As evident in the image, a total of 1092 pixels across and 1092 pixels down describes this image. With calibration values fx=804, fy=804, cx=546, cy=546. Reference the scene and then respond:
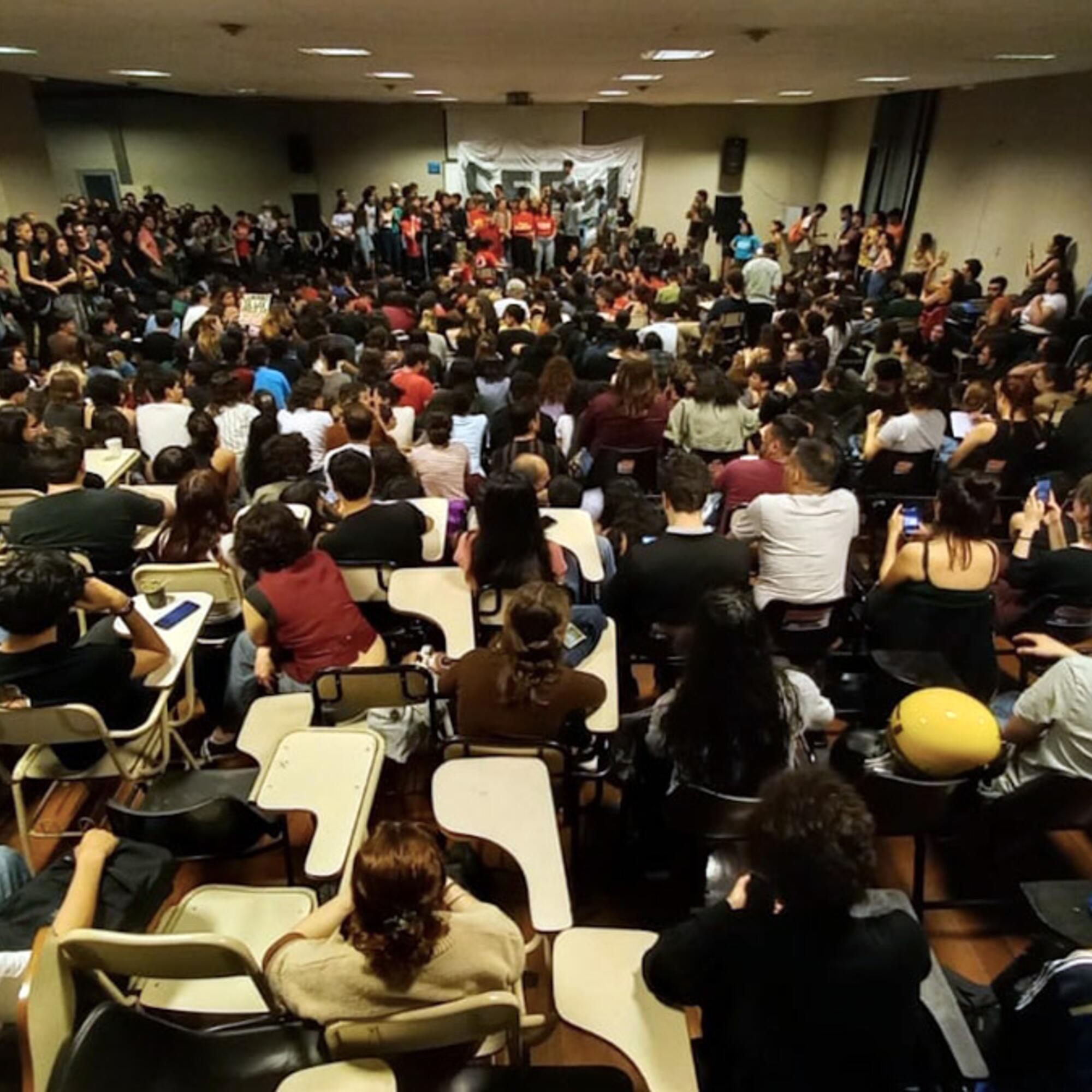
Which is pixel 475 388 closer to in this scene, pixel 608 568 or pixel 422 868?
pixel 608 568

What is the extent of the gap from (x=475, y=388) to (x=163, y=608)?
8.92ft

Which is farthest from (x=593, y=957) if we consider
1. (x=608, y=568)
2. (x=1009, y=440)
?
(x=1009, y=440)

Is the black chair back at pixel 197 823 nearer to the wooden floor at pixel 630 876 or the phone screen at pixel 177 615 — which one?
the wooden floor at pixel 630 876

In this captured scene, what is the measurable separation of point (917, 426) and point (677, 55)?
3836 mm

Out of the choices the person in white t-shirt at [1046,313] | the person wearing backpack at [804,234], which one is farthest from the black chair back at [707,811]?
the person wearing backpack at [804,234]

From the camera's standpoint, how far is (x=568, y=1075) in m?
1.50

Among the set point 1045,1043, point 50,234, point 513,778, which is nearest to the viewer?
point 1045,1043

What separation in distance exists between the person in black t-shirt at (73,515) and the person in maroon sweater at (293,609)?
0.86m

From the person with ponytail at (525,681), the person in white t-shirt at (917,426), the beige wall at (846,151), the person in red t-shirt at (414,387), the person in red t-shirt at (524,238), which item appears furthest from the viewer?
the beige wall at (846,151)

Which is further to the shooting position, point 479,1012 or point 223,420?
point 223,420

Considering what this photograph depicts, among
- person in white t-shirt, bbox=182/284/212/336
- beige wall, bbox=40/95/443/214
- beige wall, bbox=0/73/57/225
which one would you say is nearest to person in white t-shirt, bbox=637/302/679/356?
person in white t-shirt, bbox=182/284/212/336

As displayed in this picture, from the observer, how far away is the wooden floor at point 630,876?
7.81 ft

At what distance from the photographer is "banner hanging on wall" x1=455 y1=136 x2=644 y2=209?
13383 millimetres

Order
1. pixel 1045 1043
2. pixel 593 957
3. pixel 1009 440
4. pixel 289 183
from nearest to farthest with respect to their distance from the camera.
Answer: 1. pixel 1045 1043
2. pixel 593 957
3. pixel 1009 440
4. pixel 289 183
